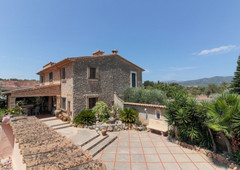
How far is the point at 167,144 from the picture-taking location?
8.39 m

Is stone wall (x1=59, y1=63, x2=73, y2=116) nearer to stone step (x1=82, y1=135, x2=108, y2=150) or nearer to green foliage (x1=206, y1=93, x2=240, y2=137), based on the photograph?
stone step (x1=82, y1=135, x2=108, y2=150)

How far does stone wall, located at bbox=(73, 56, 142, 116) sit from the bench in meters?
6.02

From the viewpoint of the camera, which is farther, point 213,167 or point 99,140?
point 99,140

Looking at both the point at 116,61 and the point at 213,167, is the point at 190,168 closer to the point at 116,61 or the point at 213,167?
the point at 213,167

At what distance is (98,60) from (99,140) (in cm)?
904

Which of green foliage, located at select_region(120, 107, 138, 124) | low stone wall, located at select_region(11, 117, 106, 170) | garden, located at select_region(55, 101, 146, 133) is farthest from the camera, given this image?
green foliage, located at select_region(120, 107, 138, 124)

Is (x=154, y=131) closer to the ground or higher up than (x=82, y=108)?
closer to the ground

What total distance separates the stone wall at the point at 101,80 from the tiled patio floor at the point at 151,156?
6.01 meters

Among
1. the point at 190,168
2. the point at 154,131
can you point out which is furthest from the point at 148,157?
the point at 154,131

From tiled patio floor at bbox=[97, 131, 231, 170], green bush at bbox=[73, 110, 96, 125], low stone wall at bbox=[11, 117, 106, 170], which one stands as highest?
low stone wall at bbox=[11, 117, 106, 170]

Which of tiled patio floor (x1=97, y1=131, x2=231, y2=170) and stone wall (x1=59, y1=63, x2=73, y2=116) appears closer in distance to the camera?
tiled patio floor (x1=97, y1=131, x2=231, y2=170)

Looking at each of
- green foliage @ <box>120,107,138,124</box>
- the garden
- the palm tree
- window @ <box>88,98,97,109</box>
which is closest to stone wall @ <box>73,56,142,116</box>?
window @ <box>88,98,97,109</box>

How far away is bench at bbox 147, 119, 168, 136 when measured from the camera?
Answer: 32.3 feet

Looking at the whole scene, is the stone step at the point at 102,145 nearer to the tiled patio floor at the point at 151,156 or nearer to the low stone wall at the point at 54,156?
the tiled patio floor at the point at 151,156
